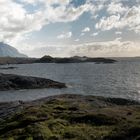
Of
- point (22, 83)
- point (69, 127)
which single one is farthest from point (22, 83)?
point (69, 127)

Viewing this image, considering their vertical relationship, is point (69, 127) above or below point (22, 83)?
above

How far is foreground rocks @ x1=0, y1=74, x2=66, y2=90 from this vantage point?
127 meters

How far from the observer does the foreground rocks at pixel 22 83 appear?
127244mm

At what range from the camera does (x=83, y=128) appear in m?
37.8

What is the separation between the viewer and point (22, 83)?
429 feet

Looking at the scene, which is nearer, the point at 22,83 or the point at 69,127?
the point at 69,127

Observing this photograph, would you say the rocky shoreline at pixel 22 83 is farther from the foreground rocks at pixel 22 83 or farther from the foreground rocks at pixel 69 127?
the foreground rocks at pixel 69 127

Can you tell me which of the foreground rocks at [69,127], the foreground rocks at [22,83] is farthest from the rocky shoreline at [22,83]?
the foreground rocks at [69,127]

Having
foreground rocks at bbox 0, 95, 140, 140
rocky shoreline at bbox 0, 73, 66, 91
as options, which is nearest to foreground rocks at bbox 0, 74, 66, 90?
rocky shoreline at bbox 0, 73, 66, 91

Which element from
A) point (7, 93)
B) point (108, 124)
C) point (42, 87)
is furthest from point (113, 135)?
point (42, 87)

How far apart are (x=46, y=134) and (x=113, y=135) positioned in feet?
22.6

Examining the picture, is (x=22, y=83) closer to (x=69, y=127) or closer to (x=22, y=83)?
(x=22, y=83)

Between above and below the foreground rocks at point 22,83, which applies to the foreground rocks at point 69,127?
above

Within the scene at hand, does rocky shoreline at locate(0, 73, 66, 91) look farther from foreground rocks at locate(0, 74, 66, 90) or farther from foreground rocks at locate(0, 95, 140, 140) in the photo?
foreground rocks at locate(0, 95, 140, 140)
